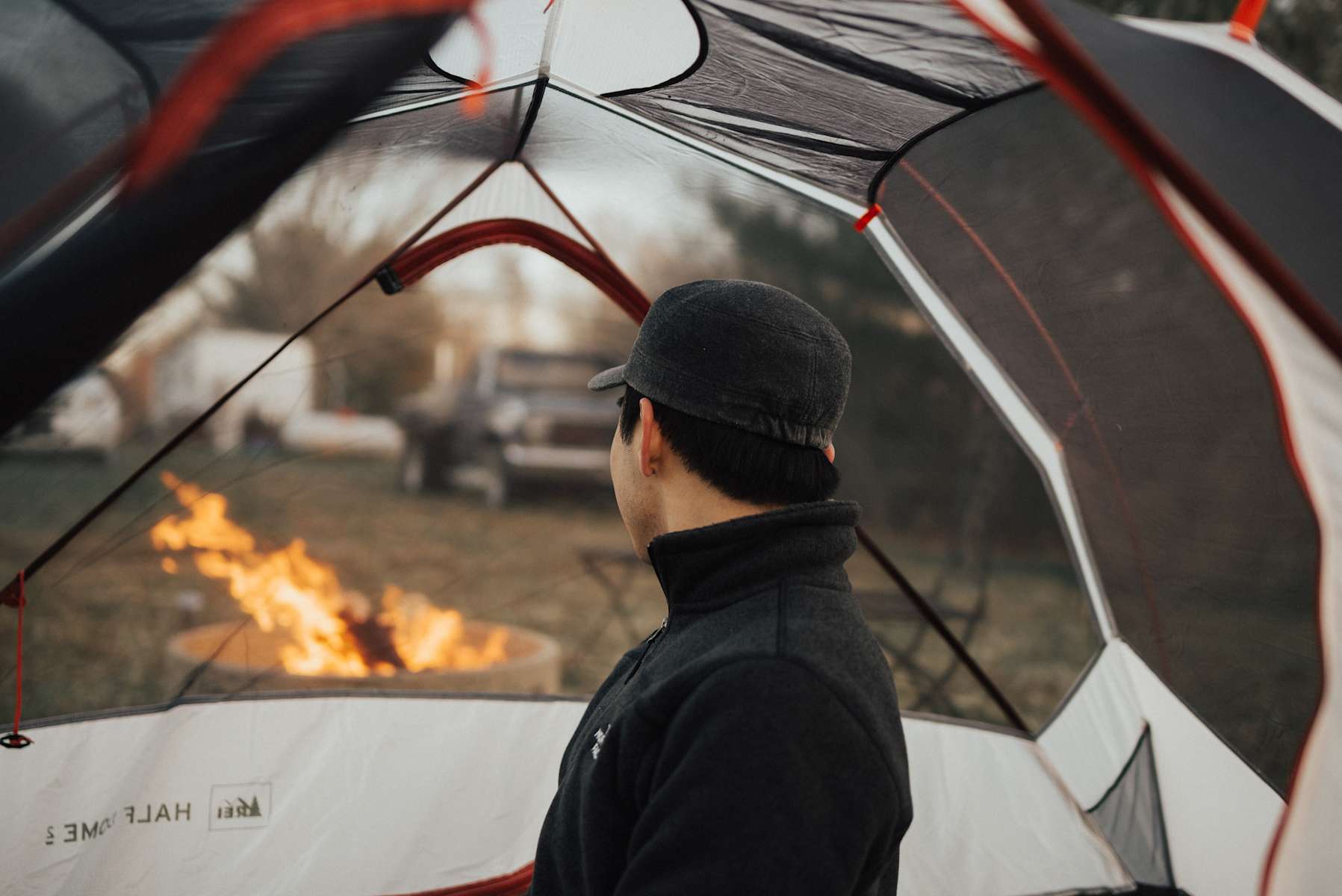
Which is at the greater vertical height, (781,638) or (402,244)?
(781,638)

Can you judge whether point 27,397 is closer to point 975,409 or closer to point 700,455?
point 700,455

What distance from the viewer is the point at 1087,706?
91.8 inches

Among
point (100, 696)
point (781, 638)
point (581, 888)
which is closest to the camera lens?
point (781, 638)

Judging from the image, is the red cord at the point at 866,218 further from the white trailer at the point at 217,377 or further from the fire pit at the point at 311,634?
the fire pit at the point at 311,634

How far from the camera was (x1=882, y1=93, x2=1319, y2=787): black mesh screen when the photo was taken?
4.68 ft

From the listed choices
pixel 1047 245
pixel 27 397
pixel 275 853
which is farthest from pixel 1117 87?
pixel 275 853

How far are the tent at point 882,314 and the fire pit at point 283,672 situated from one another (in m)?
0.08

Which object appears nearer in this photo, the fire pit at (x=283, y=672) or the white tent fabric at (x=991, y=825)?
the white tent fabric at (x=991, y=825)

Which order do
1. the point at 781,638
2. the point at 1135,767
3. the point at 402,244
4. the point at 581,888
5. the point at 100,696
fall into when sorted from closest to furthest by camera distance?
the point at 781,638, the point at 581,888, the point at 1135,767, the point at 402,244, the point at 100,696

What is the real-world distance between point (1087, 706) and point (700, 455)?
1.71m

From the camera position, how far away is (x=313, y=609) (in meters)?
2.83

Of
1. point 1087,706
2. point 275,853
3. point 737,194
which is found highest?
point 737,194

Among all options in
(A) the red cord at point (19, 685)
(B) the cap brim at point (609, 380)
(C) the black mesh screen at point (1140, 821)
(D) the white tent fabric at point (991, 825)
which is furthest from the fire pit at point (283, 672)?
(B) the cap brim at point (609, 380)

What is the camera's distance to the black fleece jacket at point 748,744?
0.78 meters
